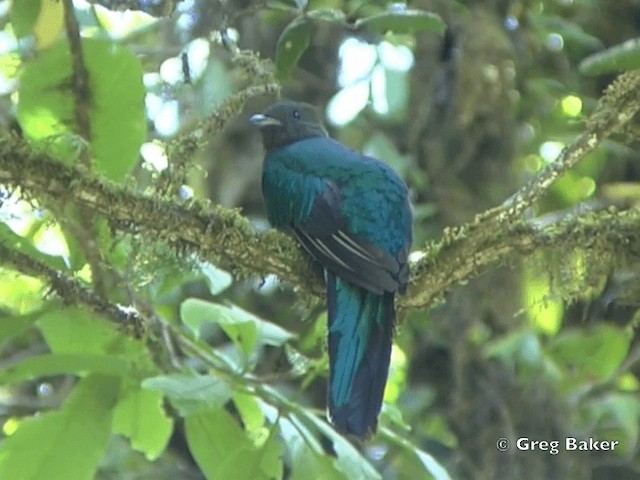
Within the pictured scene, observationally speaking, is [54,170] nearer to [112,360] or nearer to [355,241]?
[112,360]

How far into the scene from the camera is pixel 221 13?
122 inches

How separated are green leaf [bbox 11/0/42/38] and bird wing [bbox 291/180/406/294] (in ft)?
2.86

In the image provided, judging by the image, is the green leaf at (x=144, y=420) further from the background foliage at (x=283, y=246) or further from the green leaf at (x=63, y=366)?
the green leaf at (x=63, y=366)

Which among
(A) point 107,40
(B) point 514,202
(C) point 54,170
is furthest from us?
(A) point 107,40

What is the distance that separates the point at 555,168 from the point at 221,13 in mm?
1005

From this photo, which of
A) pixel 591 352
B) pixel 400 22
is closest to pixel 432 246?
pixel 400 22

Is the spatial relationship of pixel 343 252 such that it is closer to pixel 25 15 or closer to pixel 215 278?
pixel 215 278

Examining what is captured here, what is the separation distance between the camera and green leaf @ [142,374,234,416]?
249cm

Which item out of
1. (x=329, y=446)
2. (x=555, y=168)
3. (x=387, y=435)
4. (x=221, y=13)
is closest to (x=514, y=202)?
(x=555, y=168)

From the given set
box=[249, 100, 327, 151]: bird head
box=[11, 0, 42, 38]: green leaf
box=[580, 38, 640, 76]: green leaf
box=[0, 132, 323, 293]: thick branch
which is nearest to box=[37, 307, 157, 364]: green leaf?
box=[0, 132, 323, 293]: thick branch

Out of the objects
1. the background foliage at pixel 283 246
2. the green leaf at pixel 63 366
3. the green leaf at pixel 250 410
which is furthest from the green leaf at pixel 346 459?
the green leaf at pixel 63 366

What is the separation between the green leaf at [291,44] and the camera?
2.78m

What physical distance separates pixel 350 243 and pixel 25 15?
3.29 ft

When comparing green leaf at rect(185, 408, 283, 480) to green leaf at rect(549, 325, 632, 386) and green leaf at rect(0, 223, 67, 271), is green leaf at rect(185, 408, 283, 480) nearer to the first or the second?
green leaf at rect(0, 223, 67, 271)
